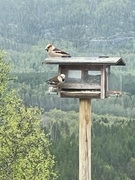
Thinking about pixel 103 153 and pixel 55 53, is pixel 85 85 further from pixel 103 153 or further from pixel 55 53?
pixel 103 153

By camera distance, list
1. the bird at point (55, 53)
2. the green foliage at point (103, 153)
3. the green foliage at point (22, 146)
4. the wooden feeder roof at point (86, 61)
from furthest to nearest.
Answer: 1. the green foliage at point (103, 153)
2. the green foliage at point (22, 146)
3. the bird at point (55, 53)
4. the wooden feeder roof at point (86, 61)

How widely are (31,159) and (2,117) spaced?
1.51 m

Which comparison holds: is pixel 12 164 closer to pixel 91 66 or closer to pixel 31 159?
pixel 31 159

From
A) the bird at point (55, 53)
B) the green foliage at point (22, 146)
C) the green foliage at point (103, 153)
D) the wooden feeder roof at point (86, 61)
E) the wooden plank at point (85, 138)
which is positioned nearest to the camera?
the wooden plank at point (85, 138)

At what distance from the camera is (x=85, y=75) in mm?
11555

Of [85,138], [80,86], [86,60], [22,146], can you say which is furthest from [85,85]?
[22,146]

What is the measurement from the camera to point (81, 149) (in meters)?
A: 11.1

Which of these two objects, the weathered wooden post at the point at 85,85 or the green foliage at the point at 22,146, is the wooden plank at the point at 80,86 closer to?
the weathered wooden post at the point at 85,85

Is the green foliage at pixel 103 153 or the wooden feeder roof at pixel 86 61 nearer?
the wooden feeder roof at pixel 86 61

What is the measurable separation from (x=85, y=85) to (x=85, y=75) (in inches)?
7.1

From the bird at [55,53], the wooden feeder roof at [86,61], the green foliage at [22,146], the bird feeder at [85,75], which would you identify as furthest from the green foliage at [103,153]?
the wooden feeder roof at [86,61]

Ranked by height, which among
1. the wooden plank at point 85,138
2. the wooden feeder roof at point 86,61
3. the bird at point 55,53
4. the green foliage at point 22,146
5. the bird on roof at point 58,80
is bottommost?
the green foliage at point 22,146

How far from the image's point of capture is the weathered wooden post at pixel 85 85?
36.5 ft

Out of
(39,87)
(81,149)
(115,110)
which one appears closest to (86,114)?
(81,149)
